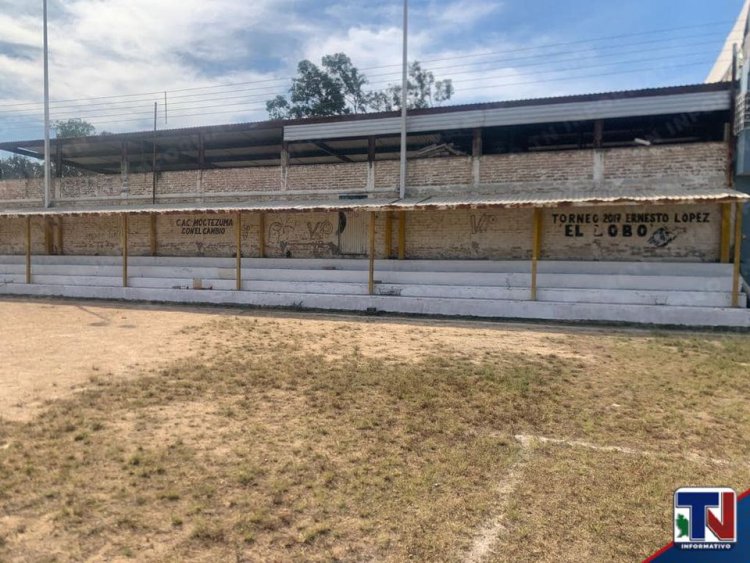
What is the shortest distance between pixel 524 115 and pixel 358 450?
465 inches

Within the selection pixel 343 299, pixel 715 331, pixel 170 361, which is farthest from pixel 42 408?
pixel 715 331

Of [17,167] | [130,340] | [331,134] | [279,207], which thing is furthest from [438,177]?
[17,167]

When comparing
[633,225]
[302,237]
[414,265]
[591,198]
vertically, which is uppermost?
[591,198]

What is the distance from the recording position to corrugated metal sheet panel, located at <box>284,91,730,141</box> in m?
11.8

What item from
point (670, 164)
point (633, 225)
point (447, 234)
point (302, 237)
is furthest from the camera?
point (302, 237)

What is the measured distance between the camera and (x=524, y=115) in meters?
13.2

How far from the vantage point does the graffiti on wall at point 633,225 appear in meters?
11.9

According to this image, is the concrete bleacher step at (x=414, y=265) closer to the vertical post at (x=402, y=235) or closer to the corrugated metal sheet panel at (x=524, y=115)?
the vertical post at (x=402, y=235)

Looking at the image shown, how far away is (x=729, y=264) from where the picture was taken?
11031mm

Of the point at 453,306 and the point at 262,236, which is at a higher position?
the point at 262,236

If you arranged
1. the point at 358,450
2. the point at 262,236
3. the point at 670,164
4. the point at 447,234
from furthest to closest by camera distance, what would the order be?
the point at 262,236 → the point at 447,234 → the point at 670,164 → the point at 358,450

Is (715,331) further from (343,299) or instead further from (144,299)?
(144,299)

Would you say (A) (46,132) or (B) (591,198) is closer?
(B) (591,198)

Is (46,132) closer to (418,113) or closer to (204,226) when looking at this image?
(204,226)
